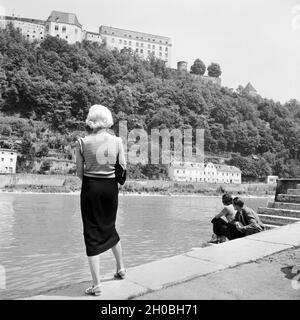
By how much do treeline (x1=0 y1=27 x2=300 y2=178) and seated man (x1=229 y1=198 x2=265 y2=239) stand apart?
72.3 metres

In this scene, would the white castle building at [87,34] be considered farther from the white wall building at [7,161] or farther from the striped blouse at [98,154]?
the striped blouse at [98,154]

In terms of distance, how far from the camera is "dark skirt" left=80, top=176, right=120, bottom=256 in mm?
3713

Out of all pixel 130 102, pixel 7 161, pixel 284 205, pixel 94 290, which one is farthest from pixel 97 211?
pixel 130 102

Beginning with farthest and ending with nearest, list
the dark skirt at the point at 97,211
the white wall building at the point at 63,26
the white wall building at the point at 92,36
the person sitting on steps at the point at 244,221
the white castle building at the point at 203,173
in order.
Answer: the white wall building at the point at 92,36 → the white wall building at the point at 63,26 → the white castle building at the point at 203,173 → the person sitting on steps at the point at 244,221 → the dark skirt at the point at 97,211

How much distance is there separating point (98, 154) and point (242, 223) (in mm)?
4345

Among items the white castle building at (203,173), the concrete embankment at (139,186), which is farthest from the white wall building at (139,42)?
the concrete embankment at (139,186)

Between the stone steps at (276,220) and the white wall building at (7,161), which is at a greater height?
the white wall building at (7,161)

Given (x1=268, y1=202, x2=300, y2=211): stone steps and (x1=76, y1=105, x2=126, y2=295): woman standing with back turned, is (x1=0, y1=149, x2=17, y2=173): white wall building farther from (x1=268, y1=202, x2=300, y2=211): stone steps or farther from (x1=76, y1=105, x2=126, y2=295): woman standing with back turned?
(x1=76, y1=105, x2=126, y2=295): woman standing with back turned

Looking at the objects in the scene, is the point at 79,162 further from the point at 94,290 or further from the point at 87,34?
the point at 87,34

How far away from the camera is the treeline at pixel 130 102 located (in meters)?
92.2

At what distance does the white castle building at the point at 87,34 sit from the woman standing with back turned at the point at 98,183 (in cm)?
11939

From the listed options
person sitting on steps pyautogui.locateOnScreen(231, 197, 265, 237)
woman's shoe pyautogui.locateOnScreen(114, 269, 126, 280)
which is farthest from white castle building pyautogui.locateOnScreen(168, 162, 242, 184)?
woman's shoe pyautogui.locateOnScreen(114, 269, 126, 280)
